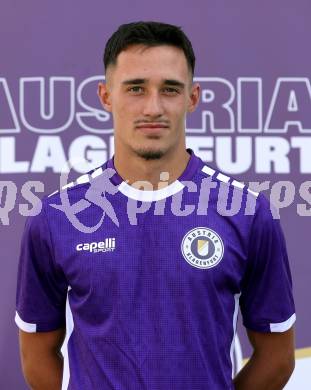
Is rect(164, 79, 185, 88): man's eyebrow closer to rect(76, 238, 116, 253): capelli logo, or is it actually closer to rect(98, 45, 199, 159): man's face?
rect(98, 45, 199, 159): man's face

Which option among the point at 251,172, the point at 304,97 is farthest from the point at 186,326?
the point at 304,97

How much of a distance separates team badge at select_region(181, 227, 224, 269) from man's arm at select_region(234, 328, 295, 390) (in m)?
0.30

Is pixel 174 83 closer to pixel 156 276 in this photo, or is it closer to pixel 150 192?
Result: pixel 150 192

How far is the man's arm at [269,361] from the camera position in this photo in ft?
6.57

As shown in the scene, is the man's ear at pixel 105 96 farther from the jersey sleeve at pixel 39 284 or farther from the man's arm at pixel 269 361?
the man's arm at pixel 269 361

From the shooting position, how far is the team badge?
181 cm

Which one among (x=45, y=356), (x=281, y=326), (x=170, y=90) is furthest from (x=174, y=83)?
(x=45, y=356)

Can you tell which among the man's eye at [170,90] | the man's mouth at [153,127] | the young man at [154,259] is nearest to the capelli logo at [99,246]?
the young man at [154,259]

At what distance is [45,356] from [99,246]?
1.34ft

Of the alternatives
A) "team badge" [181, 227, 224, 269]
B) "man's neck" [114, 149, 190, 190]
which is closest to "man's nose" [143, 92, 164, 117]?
"man's neck" [114, 149, 190, 190]

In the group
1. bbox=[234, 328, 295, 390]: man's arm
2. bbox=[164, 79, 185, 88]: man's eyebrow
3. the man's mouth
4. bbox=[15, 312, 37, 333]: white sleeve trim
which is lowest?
bbox=[234, 328, 295, 390]: man's arm

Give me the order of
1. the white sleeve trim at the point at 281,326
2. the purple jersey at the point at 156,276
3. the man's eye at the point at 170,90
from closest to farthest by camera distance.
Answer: the purple jersey at the point at 156,276, the man's eye at the point at 170,90, the white sleeve trim at the point at 281,326

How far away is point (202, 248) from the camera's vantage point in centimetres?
181

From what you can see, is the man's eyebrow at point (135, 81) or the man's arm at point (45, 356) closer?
the man's eyebrow at point (135, 81)
